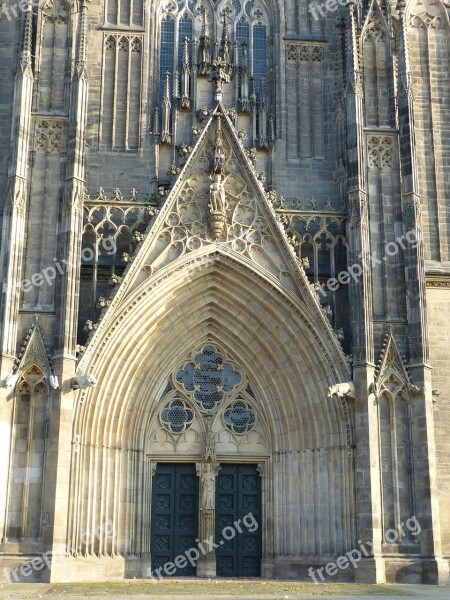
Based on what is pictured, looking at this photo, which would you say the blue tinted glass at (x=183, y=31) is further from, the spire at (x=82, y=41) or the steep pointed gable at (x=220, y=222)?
the steep pointed gable at (x=220, y=222)

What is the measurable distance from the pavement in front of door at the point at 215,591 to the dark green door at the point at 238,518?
2.06 meters

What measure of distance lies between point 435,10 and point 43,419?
55.5ft

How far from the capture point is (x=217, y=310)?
23.6 metres

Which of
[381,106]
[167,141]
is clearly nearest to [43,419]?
[167,141]

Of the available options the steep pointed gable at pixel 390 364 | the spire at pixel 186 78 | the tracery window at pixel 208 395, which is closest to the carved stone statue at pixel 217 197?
the spire at pixel 186 78

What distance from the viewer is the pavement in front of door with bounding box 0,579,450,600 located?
16.6 metres

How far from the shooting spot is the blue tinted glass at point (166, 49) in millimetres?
26234

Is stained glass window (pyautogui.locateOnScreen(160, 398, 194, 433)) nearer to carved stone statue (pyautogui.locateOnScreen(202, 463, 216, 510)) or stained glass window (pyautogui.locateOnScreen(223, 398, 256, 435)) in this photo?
stained glass window (pyautogui.locateOnScreen(223, 398, 256, 435))

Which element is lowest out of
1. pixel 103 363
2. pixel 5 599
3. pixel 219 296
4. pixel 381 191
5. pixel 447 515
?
pixel 5 599

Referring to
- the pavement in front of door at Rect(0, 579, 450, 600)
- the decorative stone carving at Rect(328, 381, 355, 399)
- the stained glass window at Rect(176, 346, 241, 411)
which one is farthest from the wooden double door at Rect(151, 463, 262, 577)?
the decorative stone carving at Rect(328, 381, 355, 399)

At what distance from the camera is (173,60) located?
26.4m

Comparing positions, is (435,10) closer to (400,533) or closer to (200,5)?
(200,5)

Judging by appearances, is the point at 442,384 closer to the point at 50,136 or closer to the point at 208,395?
the point at 208,395

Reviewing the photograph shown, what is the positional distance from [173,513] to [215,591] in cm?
500
